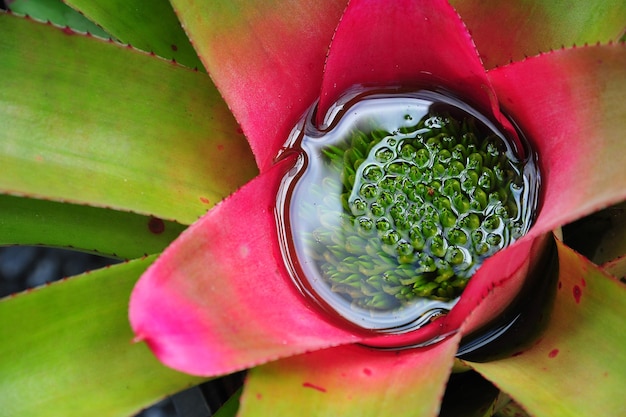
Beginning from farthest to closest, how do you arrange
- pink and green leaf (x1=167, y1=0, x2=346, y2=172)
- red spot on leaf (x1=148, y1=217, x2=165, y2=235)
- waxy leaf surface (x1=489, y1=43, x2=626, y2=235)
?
1. red spot on leaf (x1=148, y1=217, x2=165, y2=235)
2. pink and green leaf (x1=167, y1=0, x2=346, y2=172)
3. waxy leaf surface (x1=489, y1=43, x2=626, y2=235)

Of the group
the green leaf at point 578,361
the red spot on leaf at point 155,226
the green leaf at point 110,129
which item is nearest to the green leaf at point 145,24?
the green leaf at point 110,129

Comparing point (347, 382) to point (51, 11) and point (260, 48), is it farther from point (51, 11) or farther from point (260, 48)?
point (51, 11)

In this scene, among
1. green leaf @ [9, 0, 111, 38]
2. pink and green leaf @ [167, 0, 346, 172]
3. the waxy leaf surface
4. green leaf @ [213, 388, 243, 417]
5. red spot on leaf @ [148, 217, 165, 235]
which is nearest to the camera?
the waxy leaf surface

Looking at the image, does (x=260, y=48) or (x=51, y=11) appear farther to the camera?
(x=51, y=11)

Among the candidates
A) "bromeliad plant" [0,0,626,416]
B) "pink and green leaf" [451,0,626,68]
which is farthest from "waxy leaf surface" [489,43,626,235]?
"pink and green leaf" [451,0,626,68]

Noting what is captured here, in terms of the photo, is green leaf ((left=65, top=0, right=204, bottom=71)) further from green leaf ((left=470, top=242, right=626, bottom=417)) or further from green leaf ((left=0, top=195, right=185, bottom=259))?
green leaf ((left=470, top=242, right=626, bottom=417))

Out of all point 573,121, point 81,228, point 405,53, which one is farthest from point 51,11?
point 573,121

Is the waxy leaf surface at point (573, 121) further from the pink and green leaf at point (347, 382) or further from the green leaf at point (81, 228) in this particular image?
the green leaf at point (81, 228)
